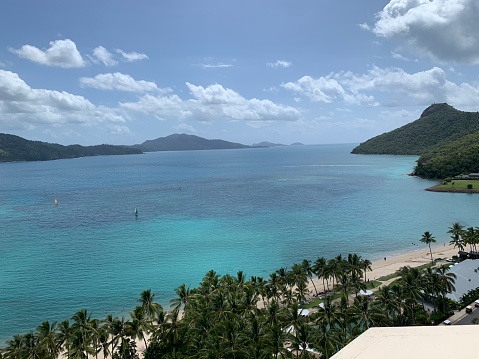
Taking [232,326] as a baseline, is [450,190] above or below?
above

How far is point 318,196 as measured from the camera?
126750mm

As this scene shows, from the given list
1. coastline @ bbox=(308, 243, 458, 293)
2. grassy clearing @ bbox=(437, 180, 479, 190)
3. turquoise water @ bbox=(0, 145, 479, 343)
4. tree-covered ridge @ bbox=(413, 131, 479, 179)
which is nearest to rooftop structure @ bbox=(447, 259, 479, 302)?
coastline @ bbox=(308, 243, 458, 293)

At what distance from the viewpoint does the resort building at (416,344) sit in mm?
10688

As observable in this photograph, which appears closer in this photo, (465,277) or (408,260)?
(465,277)

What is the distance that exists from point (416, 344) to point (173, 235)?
74.1 m

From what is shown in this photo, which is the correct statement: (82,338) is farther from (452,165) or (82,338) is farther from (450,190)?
(452,165)

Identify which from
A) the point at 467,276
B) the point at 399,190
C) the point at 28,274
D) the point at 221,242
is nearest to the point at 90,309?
the point at 28,274

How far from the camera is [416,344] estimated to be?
11406mm

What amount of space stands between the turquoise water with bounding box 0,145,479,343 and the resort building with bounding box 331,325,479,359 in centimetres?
4205

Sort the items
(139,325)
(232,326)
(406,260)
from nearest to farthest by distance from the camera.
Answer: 1. (232,326)
2. (139,325)
3. (406,260)

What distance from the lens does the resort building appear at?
421 inches

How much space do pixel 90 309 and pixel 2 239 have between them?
46368mm

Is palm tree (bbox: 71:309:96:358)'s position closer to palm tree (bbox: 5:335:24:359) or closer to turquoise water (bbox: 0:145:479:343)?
palm tree (bbox: 5:335:24:359)

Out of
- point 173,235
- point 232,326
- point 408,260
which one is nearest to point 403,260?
point 408,260
